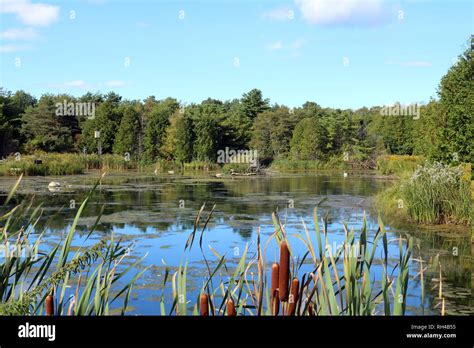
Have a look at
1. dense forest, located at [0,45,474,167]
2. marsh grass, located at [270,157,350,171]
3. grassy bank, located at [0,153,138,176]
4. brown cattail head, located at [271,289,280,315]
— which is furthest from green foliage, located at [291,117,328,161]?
brown cattail head, located at [271,289,280,315]

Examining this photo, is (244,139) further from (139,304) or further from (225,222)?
(139,304)

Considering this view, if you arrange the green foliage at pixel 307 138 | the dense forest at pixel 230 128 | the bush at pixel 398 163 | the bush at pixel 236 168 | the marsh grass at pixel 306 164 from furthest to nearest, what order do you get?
the bush at pixel 236 168 < the marsh grass at pixel 306 164 < the green foliage at pixel 307 138 < the bush at pixel 398 163 < the dense forest at pixel 230 128

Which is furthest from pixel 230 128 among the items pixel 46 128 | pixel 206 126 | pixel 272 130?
pixel 46 128

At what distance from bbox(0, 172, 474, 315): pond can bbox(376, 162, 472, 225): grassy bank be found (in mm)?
293

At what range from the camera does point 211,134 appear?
1307 centimetres

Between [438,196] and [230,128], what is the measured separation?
584 cm

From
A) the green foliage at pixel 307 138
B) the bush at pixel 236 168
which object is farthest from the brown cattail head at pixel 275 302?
the bush at pixel 236 168

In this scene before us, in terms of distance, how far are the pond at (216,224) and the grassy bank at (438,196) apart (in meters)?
Result: 0.29

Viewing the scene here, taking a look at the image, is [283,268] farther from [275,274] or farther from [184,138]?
[184,138]

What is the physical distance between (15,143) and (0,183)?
131 inches

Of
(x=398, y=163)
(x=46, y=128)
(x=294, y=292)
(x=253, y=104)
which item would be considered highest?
(x=253, y=104)

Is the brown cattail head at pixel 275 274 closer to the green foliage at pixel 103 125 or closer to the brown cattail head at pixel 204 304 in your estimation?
the brown cattail head at pixel 204 304

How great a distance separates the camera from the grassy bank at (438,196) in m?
7.44

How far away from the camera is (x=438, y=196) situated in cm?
775
